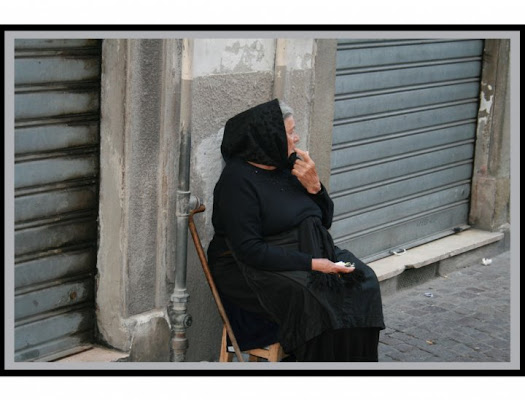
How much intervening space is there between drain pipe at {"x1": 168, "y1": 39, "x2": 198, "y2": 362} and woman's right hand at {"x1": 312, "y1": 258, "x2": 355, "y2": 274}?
2.44 ft

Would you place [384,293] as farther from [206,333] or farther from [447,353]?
[206,333]

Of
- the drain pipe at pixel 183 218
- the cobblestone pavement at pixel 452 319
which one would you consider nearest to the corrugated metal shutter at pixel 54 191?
the drain pipe at pixel 183 218

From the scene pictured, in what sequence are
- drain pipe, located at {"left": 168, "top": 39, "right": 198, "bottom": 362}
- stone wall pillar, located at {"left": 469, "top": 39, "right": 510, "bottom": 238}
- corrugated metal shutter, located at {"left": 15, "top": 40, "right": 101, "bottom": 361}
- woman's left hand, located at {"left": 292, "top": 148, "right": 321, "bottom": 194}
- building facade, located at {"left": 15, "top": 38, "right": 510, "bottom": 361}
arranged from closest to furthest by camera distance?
corrugated metal shutter, located at {"left": 15, "top": 40, "right": 101, "bottom": 361}
building facade, located at {"left": 15, "top": 38, "right": 510, "bottom": 361}
drain pipe, located at {"left": 168, "top": 39, "right": 198, "bottom": 362}
woman's left hand, located at {"left": 292, "top": 148, "right": 321, "bottom": 194}
stone wall pillar, located at {"left": 469, "top": 39, "right": 510, "bottom": 238}

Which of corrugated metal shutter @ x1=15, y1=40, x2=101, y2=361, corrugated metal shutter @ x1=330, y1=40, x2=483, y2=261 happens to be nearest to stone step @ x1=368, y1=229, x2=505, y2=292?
corrugated metal shutter @ x1=330, y1=40, x2=483, y2=261

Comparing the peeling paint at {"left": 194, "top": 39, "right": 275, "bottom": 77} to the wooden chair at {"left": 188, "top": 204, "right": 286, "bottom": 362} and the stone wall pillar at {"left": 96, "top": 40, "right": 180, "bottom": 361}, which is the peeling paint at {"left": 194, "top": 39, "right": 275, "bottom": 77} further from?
the wooden chair at {"left": 188, "top": 204, "right": 286, "bottom": 362}

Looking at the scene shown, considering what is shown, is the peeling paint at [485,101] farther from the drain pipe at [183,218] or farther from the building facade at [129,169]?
the drain pipe at [183,218]

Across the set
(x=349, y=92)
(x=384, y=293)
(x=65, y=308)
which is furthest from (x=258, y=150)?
(x=384, y=293)

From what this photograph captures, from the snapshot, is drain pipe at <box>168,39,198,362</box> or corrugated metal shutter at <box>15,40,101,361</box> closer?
corrugated metal shutter at <box>15,40,101,361</box>

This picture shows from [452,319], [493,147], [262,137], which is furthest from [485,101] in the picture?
[262,137]

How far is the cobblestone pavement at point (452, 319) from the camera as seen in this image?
271 inches

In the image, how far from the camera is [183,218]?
5828mm

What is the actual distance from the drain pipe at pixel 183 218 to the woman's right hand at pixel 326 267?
2.44 feet

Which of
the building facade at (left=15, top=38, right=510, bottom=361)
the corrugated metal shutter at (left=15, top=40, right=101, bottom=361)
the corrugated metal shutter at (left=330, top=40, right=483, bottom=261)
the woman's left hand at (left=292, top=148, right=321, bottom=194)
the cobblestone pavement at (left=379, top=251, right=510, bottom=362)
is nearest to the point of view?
the corrugated metal shutter at (left=15, top=40, right=101, bottom=361)

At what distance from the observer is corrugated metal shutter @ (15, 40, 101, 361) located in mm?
5418
